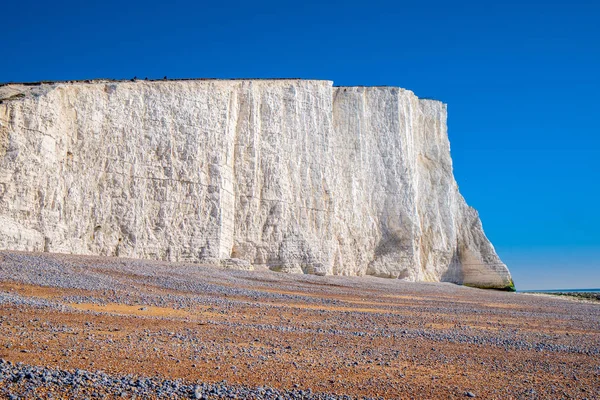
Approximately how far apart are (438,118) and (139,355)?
39.0 meters

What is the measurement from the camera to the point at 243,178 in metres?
27.7

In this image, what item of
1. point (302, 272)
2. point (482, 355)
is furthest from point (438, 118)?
point (482, 355)

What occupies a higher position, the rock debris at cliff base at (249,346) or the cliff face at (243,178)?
the cliff face at (243,178)

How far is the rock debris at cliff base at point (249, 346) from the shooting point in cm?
540

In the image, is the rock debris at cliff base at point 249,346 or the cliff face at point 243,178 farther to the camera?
the cliff face at point 243,178

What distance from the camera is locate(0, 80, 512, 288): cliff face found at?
20281mm

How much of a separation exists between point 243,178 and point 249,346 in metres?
20.6

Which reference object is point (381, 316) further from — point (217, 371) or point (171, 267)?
point (171, 267)

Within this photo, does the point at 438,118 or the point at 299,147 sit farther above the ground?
the point at 438,118

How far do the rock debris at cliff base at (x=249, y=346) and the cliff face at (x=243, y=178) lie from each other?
715 cm

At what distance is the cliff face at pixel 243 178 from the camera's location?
66.5 ft

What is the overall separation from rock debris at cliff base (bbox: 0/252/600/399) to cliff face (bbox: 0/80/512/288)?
7.15 metres

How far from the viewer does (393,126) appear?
120ft

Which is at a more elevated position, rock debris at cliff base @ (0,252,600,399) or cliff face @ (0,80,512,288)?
cliff face @ (0,80,512,288)
